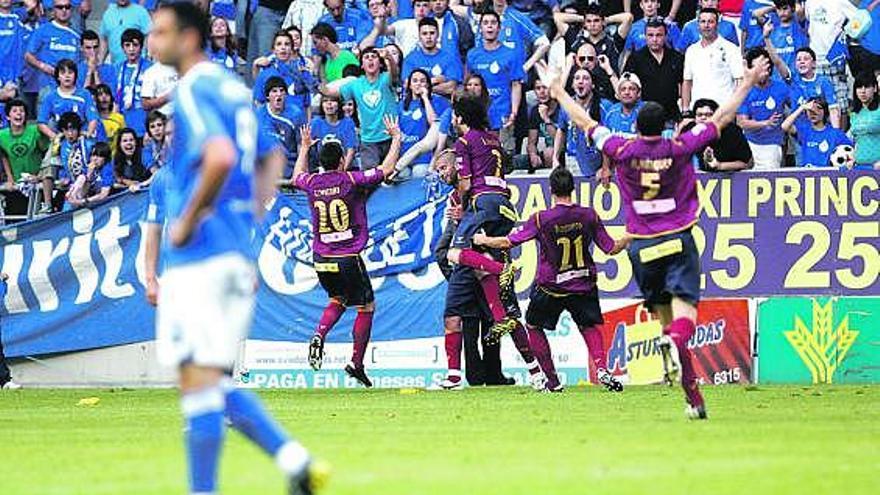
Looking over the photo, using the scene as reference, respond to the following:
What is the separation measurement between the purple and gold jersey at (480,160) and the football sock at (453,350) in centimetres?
156

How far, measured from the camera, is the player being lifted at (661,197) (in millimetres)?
14555

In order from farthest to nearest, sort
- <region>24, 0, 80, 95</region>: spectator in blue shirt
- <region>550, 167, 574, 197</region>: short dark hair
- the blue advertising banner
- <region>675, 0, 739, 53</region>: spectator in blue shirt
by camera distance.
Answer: <region>24, 0, 80, 95</region>: spectator in blue shirt < <region>675, 0, 739, 53</region>: spectator in blue shirt < the blue advertising banner < <region>550, 167, 574, 197</region>: short dark hair

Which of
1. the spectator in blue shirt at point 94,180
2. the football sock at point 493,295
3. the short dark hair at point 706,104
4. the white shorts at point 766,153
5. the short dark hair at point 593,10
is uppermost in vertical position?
the short dark hair at point 593,10

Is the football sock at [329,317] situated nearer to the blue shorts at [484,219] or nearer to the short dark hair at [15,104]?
the blue shorts at [484,219]

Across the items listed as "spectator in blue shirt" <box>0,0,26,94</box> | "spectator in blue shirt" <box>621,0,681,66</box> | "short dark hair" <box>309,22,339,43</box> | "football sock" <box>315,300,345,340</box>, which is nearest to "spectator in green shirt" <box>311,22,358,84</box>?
"short dark hair" <box>309,22,339,43</box>

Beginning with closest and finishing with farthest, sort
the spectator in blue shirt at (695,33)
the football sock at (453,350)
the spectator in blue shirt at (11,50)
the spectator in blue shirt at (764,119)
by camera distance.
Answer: the football sock at (453,350) < the spectator in blue shirt at (764,119) < the spectator in blue shirt at (695,33) < the spectator in blue shirt at (11,50)

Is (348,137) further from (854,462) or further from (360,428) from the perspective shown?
(854,462)

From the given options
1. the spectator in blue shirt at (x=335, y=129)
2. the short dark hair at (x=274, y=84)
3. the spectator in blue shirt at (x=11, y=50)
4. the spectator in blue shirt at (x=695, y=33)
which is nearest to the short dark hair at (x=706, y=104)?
the spectator in blue shirt at (x=695, y=33)

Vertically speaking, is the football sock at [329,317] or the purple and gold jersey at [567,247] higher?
the purple and gold jersey at [567,247]

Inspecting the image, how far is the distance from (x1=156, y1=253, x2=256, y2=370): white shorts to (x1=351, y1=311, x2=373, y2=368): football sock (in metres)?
12.2

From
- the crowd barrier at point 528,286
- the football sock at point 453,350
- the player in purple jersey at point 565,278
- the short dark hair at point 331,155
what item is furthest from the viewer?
the crowd barrier at point 528,286

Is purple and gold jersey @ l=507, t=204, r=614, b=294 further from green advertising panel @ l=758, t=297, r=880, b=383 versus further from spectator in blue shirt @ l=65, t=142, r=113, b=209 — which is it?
spectator in blue shirt @ l=65, t=142, r=113, b=209

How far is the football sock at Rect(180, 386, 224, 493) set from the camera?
335 inches

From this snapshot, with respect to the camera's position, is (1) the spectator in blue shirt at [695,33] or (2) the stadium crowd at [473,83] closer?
(2) the stadium crowd at [473,83]
